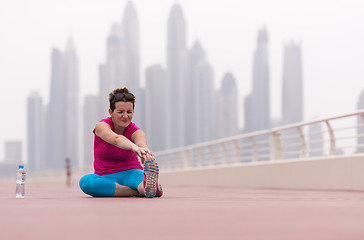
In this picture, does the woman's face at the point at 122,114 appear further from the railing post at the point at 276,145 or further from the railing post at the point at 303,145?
the railing post at the point at 276,145

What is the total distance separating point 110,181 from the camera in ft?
22.6

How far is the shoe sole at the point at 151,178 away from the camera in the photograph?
606 cm

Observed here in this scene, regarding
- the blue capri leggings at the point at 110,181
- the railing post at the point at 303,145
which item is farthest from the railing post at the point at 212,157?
the blue capri leggings at the point at 110,181

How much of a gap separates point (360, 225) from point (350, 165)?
7.48 m

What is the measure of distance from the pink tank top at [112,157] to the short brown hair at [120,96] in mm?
233

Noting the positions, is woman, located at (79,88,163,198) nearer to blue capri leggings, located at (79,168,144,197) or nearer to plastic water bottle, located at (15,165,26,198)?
blue capri leggings, located at (79,168,144,197)

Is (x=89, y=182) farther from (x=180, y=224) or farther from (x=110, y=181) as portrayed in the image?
(x=180, y=224)

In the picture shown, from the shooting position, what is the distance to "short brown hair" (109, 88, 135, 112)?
6766 mm

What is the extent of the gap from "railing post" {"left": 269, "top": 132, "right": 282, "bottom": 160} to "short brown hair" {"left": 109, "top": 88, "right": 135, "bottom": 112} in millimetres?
7972

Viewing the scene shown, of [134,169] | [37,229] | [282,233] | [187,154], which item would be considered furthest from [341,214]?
[187,154]

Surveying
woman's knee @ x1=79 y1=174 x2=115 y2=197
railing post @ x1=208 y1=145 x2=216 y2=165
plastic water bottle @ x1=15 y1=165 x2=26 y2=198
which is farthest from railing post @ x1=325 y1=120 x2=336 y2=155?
railing post @ x1=208 y1=145 x2=216 y2=165

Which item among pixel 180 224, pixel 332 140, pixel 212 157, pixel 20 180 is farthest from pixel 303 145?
pixel 180 224

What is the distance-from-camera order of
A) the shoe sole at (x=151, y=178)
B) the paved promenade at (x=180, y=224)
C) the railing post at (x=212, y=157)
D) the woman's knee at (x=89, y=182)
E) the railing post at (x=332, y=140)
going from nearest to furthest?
the paved promenade at (x=180, y=224)
the shoe sole at (x=151, y=178)
the woman's knee at (x=89, y=182)
the railing post at (x=332, y=140)
the railing post at (x=212, y=157)

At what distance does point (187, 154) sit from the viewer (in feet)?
70.2
